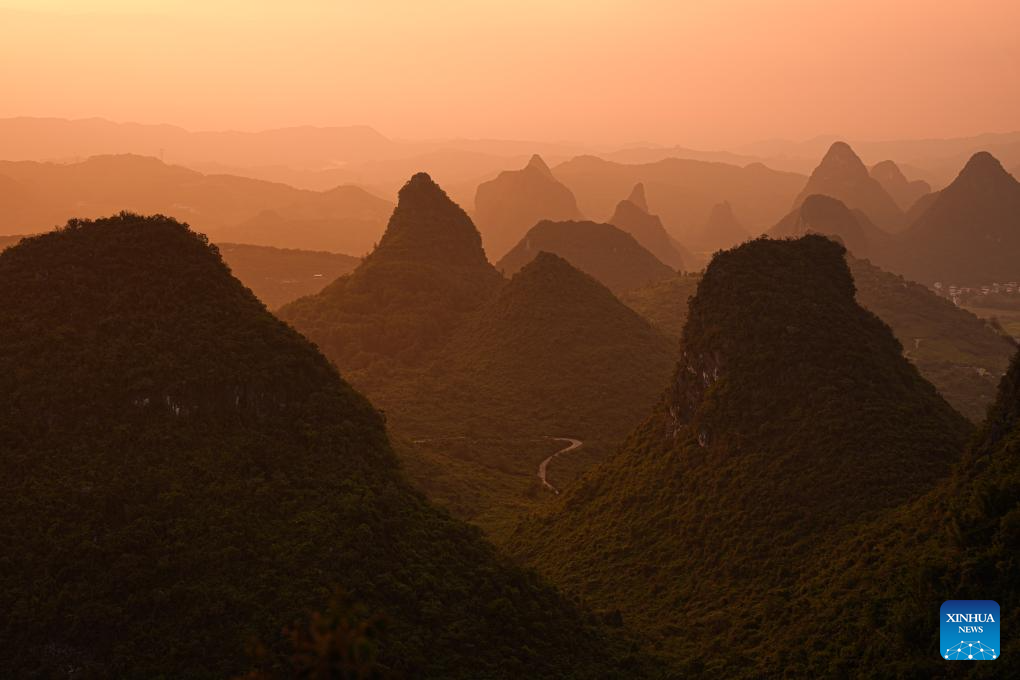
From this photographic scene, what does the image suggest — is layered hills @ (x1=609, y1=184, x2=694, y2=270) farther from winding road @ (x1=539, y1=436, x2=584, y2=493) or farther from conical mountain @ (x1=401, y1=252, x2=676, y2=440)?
winding road @ (x1=539, y1=436, x2=584, y2=493)

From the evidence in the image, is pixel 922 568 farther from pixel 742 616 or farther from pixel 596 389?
pixel 596 389

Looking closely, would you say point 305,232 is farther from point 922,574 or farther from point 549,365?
point 922,574

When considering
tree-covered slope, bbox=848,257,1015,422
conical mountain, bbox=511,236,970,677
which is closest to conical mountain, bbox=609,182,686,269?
tree-covered slope, bbox=848,257,1015,422

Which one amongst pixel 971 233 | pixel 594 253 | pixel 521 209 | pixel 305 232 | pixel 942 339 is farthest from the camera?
pixel 521 209

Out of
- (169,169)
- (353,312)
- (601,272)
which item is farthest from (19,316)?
(169,169)

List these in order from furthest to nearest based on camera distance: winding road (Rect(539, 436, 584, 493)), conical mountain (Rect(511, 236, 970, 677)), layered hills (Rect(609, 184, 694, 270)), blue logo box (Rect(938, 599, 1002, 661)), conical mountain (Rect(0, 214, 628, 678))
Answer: layered hills (Rect(609, 184, 694, 270))
winding road (Rect(539, 436, 584, 493))
conical mountain (Rect(511, 236, 970, 677))
conical mountain (Rect(0, 214, 628, 678))
blue logo box (Rect(938, 599, 1002, 661))

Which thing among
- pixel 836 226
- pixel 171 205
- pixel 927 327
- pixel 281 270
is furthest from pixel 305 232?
pixel 927 327

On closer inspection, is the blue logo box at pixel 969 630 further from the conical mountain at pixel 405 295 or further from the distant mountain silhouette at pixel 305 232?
the distant mountain silhouette at pixel 305 232
